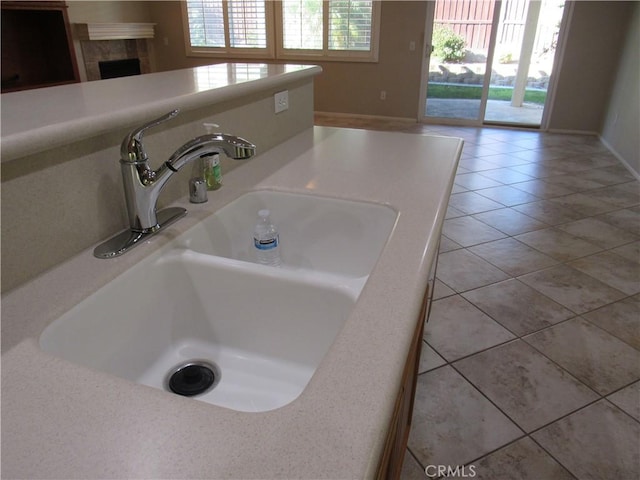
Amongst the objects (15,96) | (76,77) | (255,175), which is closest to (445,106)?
(76,77)

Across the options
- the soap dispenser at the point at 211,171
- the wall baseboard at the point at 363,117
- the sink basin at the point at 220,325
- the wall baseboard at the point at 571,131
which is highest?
the soap dispenser at the point at 211,171

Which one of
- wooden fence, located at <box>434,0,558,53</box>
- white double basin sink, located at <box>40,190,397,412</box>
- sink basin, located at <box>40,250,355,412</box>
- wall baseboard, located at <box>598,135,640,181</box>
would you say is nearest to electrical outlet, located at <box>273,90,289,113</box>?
white double basin sink, located at <box>40,190,397,412</box>

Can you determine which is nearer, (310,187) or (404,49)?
(310,187)

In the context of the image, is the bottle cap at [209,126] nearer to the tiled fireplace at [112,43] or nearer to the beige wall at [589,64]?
the tiled fireplace at [112,43]

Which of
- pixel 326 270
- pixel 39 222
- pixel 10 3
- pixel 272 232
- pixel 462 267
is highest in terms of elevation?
pixel 10 3

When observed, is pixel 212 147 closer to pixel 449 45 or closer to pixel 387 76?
pixel 387 76

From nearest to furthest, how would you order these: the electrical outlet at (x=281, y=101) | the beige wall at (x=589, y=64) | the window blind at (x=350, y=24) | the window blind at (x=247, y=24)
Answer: the electrical outlet at (x=281, y=101) < the beige wall at (x=589, y=64) < the window blind at (x=350, y=24) < the window blind at (x=247, y=24)

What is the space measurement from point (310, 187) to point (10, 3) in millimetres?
4813

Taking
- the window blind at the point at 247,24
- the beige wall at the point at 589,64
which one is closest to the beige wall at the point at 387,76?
the window blind at the point at 247,24

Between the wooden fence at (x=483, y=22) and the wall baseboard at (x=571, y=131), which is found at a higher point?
the wooden fence at (x=483, y=22)

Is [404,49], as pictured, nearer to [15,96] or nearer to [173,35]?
[173,35]

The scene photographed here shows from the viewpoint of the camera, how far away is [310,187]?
51.7 inches

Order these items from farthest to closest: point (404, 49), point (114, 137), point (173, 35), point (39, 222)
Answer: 1. point (173, 35)
2. point (404, 49)
3. point (114, 137)
4. point (39, 222)

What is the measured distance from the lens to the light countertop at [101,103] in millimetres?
726
